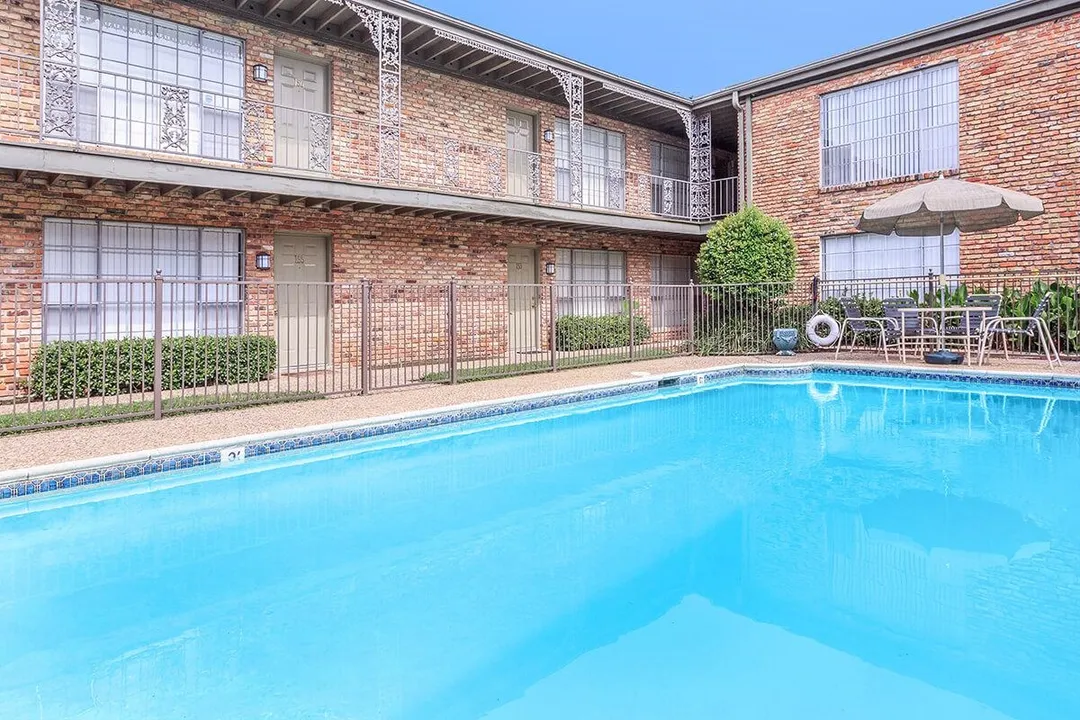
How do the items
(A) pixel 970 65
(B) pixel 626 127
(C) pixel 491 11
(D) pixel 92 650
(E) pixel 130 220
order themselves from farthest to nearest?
1. (C) pixel 491 11
2. (B) pixel 626 127
3. (A) pixel 970 65
4. (E) pixel 130 220
5. (D) pixel 92 650

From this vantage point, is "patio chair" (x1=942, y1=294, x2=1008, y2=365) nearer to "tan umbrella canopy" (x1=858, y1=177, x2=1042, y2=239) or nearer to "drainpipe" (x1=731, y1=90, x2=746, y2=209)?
"tan umbrella canopy" (x1=858, y1=177, x2=1042, y2=239)

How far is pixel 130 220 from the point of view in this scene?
9.36 meters

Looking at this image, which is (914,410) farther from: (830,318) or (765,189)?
(765,189)

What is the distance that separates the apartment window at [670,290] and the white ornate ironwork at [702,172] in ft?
4.87

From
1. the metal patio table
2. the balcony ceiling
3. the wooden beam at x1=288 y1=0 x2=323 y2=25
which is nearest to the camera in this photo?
the metal patio table

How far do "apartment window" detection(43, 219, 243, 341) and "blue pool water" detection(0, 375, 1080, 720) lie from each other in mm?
4852

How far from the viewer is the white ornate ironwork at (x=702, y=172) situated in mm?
16047

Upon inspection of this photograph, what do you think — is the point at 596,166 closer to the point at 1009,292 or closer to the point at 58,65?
the point at 1009,292

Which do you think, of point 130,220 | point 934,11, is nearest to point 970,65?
point 130,220

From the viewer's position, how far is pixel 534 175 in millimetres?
13961

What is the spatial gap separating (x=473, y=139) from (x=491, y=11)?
145ft

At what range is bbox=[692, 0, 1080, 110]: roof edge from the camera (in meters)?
11.4

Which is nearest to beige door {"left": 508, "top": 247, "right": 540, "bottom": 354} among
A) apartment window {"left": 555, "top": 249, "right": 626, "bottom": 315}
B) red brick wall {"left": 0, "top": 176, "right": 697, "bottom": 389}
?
red brick wall {"left": 0, "top": 176, "right": 697, "bottom": 389}

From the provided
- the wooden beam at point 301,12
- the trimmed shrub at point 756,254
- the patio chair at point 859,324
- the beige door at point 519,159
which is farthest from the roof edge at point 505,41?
the patio chair at point 859,324
